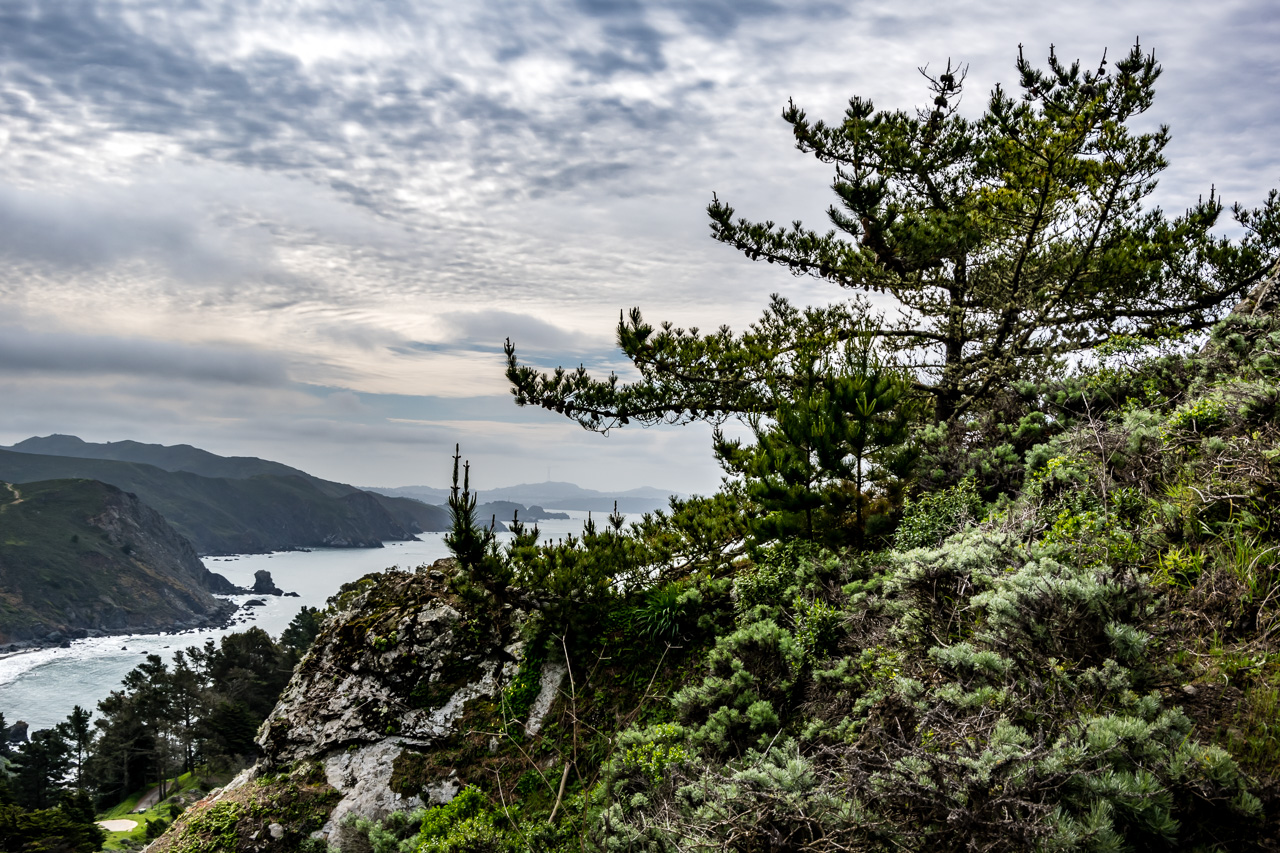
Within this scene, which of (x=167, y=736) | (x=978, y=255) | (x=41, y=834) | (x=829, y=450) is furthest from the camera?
(x=167, y=736)

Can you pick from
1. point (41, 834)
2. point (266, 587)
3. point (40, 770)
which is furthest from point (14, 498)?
point (41, 834)

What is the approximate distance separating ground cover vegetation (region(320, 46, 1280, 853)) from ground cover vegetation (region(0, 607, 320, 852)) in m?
43.2

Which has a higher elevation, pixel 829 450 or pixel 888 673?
pixel 829 450

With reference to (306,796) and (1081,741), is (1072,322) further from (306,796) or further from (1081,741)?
(306,796)

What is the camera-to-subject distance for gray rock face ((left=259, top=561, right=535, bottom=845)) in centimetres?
597

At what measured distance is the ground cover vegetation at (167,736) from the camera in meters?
41.2

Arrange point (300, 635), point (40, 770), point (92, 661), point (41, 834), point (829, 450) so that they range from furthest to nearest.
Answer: point (92, 661)
point (300, 635)
point (40, 770)
point (41, 834)
point (829, 450)

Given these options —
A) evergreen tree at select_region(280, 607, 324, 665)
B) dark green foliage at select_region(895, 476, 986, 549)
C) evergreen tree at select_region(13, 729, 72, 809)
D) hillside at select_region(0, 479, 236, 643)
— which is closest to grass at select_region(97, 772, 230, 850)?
evergreen tree at select_region(13, 729, 72, 809)

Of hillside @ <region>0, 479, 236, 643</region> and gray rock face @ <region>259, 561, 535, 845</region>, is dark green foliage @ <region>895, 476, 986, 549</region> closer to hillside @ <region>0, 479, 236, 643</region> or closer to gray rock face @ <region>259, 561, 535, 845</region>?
gray rock face @ <region>259, 561, 535, 845</region>

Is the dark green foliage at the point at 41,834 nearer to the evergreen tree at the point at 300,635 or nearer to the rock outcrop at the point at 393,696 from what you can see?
the evergreen tree at the point at 300,635

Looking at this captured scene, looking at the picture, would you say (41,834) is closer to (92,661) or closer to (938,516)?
(938,516)

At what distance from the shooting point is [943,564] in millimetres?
4195

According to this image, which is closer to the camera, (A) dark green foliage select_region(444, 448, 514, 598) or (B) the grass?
(A) dark green foliage select_region(444, 448, 514, 598)

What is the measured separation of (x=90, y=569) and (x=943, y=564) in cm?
19558
